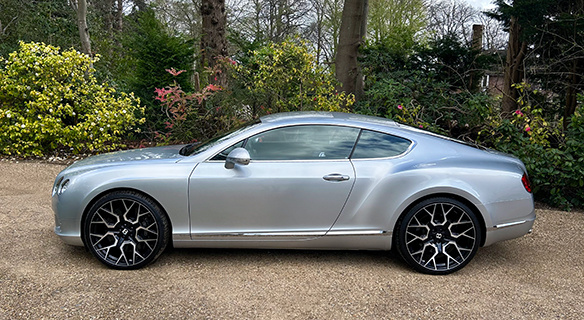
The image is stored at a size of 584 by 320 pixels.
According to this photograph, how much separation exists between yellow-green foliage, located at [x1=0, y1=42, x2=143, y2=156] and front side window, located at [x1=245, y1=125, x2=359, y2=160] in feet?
18.3

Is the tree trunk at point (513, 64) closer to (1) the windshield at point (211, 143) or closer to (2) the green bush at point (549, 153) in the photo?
(2) the green bush at point (549, 153)

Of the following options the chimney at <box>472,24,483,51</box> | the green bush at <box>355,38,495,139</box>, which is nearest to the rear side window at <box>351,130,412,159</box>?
the green bush at <box>355,38,495,139</box>

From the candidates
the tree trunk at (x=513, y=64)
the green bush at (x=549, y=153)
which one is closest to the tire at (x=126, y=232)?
the green bush at (x=549, y=153)

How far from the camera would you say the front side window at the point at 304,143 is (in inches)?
155

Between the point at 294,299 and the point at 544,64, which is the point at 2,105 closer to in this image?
the point at 294,299

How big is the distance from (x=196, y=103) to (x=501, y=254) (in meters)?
5.92

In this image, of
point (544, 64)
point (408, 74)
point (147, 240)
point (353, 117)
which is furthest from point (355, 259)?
point (544, 64)

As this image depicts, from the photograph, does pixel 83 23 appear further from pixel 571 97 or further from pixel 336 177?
pixel 571 97

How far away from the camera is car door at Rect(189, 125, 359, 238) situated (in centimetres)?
381

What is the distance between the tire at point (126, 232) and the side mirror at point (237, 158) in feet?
2.32

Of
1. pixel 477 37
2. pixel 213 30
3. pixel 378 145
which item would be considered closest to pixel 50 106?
pixel 213 30

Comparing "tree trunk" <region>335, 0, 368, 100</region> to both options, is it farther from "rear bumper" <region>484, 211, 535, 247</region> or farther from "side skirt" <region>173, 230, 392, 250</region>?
"side skirt" <region>173, 230, 392, 250</region>

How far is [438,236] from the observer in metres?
3.90

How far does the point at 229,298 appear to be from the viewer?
344cm
